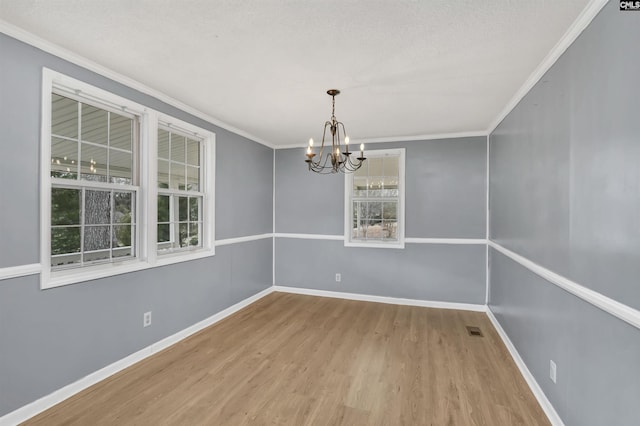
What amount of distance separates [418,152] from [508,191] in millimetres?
1630

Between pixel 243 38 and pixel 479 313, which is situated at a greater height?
pixel 243 38

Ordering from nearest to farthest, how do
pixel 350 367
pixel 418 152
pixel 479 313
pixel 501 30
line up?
pixel 501 30, pixel 350 367, pixel 479 313, pixel 418 152

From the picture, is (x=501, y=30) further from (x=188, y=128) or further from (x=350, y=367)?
(x=188, y=128)

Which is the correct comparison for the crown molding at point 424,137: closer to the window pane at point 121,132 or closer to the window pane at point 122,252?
the window pane at point 121,132

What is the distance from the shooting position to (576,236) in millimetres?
1748

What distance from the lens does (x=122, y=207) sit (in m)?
2.77

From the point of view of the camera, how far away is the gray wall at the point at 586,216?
1315 mm

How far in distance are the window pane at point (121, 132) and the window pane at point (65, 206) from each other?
0.58m

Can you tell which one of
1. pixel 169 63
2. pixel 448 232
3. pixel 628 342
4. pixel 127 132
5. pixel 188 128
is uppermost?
pixel 169 63

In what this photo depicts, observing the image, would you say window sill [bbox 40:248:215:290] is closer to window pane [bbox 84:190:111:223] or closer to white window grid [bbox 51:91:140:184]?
window pane [bbox 84:190:111:223]

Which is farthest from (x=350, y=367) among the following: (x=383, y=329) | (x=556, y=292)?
(x=556, y=292)

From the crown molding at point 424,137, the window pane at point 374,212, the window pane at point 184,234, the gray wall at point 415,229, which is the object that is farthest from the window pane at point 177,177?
the window pane at point 374,212

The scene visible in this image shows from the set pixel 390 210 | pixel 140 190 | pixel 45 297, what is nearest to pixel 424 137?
pixel 390 210

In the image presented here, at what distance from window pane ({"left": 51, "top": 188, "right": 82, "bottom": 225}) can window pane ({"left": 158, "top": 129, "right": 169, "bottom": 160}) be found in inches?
38.1
